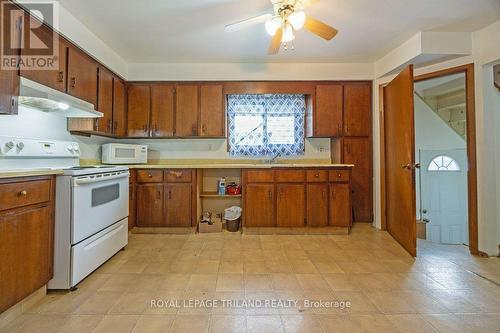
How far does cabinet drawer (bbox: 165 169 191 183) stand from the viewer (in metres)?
3.35

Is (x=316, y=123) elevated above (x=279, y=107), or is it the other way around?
(x=279, y=107)

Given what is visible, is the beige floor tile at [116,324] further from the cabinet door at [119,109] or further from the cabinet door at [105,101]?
the cabinet door at [119,109]

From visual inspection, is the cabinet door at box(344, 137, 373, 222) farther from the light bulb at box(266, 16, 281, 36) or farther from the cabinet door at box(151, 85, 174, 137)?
the cabinet door at box(151, 85, 174, 137)

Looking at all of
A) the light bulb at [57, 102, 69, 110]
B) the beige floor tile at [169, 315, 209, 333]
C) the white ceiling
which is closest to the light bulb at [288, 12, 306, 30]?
the white ceiling

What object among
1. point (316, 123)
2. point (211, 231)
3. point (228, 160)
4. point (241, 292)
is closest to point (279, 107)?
point (316, 123)

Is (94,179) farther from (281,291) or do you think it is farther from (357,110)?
(357,110)

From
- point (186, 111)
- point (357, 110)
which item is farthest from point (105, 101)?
point (357, 110)

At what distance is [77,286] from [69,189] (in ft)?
2.47

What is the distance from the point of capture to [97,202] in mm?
2193

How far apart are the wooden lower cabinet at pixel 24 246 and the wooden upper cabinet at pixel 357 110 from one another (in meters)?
3.55

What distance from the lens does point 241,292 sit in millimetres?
1864

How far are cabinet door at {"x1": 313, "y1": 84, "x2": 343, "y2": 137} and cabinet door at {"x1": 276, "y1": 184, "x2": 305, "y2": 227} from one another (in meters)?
0.95

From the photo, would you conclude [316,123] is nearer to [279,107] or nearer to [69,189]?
[279,107]

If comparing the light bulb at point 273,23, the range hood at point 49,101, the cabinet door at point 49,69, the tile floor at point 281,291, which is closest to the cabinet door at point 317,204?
the tile floor at point 281,291
